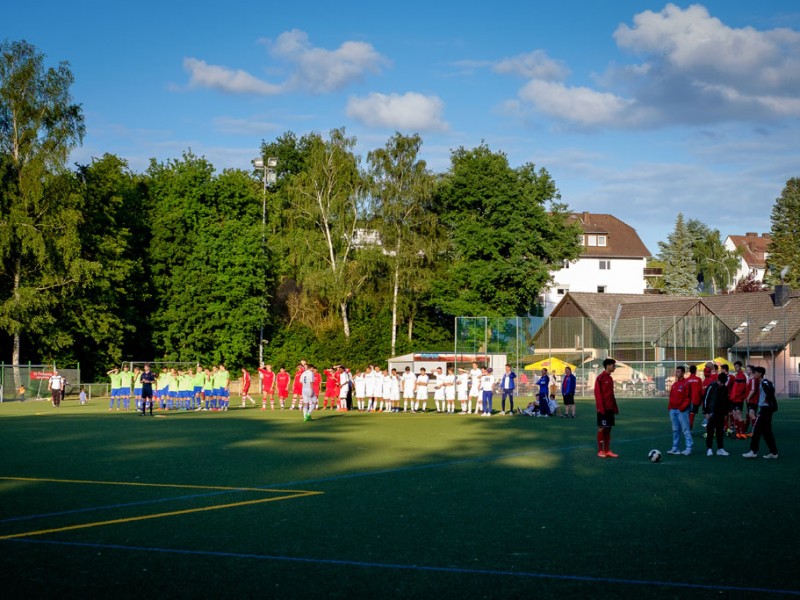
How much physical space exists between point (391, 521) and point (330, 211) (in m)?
58.7

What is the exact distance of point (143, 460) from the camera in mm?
19734

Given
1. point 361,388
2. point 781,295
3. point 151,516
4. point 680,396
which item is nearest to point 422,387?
point 361,388

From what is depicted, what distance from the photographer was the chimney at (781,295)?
225 ft

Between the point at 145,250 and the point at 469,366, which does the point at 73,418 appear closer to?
the point at 469,366

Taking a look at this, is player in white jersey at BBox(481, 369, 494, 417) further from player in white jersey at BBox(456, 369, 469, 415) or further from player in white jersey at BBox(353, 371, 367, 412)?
player in white jersey at BBox(353, 371, 367, 412)

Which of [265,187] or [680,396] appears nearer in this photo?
[680,396]

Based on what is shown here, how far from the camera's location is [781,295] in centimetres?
6900

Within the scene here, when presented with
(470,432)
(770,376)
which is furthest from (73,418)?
(770,376)

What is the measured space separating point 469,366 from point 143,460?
38072 millimetres

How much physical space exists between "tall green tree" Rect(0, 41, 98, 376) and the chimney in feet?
156

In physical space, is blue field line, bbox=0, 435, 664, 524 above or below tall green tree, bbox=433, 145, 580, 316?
below

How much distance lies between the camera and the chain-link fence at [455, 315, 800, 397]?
56.8 m

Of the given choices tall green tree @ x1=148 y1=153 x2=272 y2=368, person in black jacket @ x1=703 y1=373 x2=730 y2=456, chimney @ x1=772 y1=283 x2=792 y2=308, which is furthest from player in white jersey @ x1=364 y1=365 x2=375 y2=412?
chimney @ x1=772 y1=283 x2=792 y2=308

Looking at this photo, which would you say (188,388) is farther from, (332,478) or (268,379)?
(332,478)
